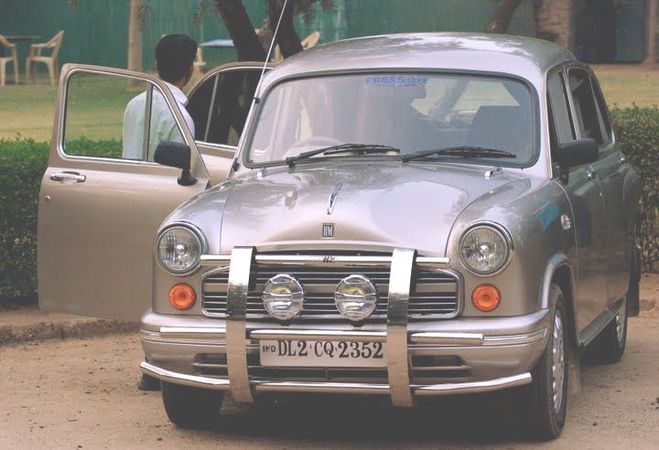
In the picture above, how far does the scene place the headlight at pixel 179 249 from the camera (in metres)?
6.91

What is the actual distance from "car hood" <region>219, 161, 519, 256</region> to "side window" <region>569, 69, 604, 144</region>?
51.2 inches

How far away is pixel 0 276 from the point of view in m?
10.5

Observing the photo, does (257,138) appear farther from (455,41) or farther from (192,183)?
(455,41)

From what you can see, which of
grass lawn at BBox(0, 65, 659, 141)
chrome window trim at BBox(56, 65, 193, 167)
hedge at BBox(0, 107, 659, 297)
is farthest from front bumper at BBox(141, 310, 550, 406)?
grass lawn at BBox(0, 65, 659, 141)

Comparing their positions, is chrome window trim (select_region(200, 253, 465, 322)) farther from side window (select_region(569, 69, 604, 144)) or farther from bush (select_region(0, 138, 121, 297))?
bush (select_region(0, 138, 121, 297))

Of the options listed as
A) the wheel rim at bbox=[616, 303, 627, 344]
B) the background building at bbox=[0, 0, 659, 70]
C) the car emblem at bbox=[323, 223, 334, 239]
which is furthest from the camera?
the background building at bbox=[0, 0, 659, 70]

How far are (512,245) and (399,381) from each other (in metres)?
0.71

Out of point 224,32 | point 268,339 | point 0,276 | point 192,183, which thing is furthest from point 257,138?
point 224,32

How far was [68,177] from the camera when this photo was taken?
8.48 meters

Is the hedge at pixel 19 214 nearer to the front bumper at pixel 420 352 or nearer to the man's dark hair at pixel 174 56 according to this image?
the man's dark hair at pixel 174 56

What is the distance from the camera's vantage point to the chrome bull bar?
21.3ft

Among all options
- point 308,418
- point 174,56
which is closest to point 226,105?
point 174,56

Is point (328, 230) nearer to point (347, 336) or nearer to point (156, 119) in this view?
point (347, 336)

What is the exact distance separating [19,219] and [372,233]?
432 cm
